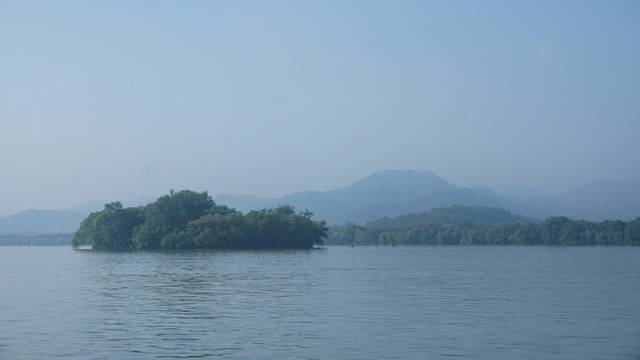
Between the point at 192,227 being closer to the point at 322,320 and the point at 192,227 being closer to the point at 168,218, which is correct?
the point at 168,218

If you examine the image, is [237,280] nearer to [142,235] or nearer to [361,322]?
[361,322]

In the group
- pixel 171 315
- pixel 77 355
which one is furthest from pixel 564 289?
pixel 77 355

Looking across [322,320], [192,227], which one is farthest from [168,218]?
[322,320]

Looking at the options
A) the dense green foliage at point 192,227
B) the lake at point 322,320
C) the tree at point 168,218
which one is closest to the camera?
the lake at point 322,320

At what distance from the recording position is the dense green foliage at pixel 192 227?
525ft

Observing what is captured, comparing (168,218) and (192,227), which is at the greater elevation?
(168,218)

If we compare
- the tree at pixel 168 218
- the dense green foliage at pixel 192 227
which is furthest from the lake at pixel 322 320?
the tree at pixel 168 218

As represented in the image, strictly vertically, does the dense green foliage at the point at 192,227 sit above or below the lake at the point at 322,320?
above

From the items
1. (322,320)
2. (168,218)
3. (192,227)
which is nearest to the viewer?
(322,320)

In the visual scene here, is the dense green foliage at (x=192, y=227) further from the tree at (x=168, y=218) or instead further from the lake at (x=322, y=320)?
the lake at (x=322, y=320)

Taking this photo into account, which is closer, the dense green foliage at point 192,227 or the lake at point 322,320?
the lake at point 322,320

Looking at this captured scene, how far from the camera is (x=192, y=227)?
159 meters

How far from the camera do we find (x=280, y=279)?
56.1 metres

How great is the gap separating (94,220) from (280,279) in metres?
132
